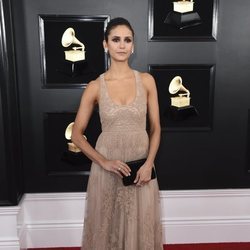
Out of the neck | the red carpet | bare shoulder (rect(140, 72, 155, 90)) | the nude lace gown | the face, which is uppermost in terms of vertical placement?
the face

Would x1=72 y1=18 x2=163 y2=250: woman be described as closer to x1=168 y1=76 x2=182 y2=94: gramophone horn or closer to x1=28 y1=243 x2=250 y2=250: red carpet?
x1=168 y1=76 x2=182 y2=94: gramophone horn

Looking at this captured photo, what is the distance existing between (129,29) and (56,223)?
1.81m

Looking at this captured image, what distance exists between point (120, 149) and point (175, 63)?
3.37ft

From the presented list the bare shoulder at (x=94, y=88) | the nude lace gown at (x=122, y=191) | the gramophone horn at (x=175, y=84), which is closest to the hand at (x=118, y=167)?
the nude lace gown at (x=122, y=191)

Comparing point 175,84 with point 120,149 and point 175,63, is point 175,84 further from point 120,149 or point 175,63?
point 120,149

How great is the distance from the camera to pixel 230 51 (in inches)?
115

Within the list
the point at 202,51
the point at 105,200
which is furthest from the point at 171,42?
the point at 105,200

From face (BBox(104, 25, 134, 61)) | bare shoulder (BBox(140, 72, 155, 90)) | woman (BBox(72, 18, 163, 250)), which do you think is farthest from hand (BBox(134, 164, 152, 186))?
→ face (BBox(104, 25, 134, 61))

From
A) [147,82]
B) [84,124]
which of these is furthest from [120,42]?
[84,124]

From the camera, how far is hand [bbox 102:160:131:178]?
82.7 inches

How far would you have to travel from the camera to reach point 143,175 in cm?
214

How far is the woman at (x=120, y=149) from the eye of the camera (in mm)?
2180

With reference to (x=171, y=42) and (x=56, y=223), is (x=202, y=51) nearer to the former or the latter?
(x=171, y=42)

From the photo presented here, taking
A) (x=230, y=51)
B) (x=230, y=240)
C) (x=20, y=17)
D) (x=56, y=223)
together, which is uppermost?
(x=20, y=17)
